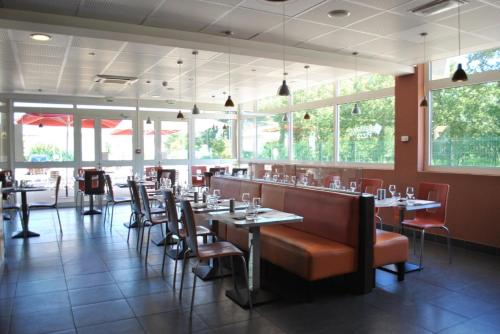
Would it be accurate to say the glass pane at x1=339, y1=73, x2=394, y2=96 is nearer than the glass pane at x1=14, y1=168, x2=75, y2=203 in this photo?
Yes

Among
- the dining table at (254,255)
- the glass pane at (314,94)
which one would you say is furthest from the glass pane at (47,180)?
the dining table at (254,255)

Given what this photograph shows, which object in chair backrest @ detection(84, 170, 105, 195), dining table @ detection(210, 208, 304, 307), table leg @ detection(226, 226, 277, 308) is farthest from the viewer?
chair backrest @ detection(84, 170, 105, 195)

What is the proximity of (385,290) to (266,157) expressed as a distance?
25.6ft

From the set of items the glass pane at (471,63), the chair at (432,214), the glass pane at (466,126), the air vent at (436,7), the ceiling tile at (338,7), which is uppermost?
the ceiling tile at (338,7)

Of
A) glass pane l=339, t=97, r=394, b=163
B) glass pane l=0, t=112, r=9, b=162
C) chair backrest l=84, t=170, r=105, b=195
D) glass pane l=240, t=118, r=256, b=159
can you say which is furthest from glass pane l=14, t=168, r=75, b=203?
glass pane l=339, t=97, r=394, b=163

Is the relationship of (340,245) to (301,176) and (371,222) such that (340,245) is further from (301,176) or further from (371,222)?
(301,176)

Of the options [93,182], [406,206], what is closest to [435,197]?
[406,206]

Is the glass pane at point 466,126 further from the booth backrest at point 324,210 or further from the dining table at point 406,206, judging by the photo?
the booth backrest at point 324,210

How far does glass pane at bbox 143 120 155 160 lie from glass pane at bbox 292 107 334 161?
413cm

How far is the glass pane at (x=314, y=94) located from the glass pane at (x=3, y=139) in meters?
7.31

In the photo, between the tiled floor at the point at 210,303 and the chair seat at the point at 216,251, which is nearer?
the tiled floor at the point at 210,303

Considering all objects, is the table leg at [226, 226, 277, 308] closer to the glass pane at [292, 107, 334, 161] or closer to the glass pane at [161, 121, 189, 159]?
the glass pane at [292, 107, 334, 161]

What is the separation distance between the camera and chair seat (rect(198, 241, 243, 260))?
368cm

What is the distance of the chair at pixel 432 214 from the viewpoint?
5.16m
